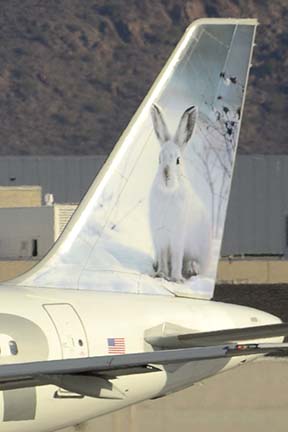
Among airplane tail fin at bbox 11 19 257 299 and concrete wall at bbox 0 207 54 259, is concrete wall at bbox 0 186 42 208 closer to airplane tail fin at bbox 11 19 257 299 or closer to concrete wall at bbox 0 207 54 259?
concrete wall at bbox 0 207 54 259

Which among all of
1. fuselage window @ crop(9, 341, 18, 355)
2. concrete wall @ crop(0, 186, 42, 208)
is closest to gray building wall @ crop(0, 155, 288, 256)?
concrete wall @ crop(0, 186, 42, 208)

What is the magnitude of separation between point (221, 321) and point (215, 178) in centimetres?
260

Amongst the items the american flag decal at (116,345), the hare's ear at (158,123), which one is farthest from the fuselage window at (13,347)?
the hare's ear at (158,123)

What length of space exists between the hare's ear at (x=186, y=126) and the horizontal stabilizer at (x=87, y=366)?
6254mm

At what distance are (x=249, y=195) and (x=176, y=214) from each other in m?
94.2

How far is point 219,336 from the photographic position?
2395 cm

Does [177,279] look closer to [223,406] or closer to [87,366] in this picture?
[223,406]

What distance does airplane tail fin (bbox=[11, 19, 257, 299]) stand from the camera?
26.0 meters

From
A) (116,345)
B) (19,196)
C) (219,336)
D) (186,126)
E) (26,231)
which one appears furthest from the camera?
(19,196)

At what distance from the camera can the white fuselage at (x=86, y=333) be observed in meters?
23.2

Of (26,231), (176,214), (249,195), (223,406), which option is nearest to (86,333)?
(176,214)

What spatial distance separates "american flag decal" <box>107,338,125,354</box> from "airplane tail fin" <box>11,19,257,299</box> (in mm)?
1429

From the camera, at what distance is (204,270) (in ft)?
89.5

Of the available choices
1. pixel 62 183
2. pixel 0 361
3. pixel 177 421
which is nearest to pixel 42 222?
pixel 62 183
